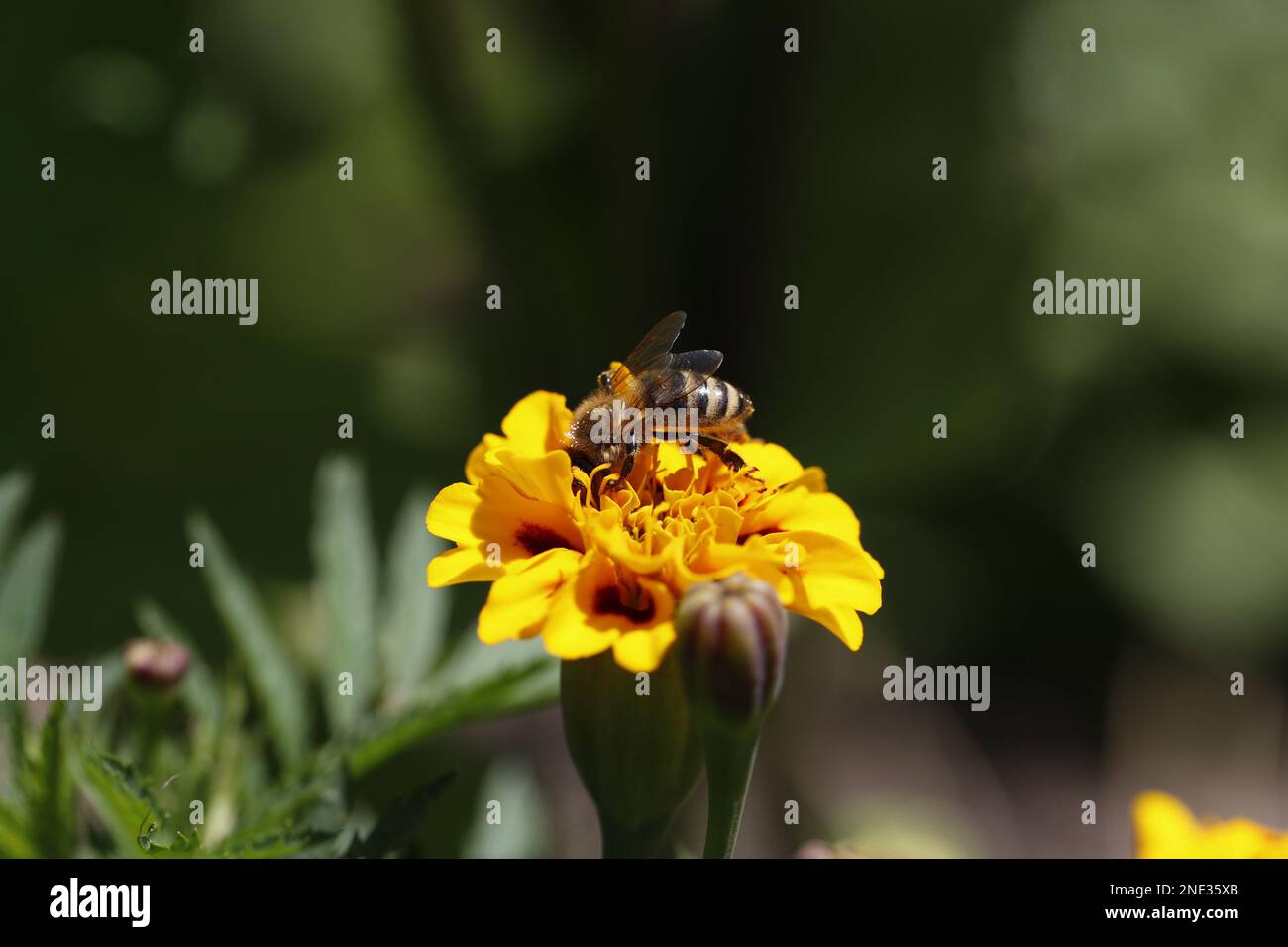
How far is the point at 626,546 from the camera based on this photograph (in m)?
1.49

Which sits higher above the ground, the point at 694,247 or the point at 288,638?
the point at 694,247

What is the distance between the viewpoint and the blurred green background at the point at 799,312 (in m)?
3.88

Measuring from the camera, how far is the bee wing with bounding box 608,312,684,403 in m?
1.90

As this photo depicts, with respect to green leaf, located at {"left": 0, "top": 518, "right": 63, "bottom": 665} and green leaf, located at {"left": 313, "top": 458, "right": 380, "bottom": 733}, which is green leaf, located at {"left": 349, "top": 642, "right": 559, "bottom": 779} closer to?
green leaf, located at {"left": 313, "top": 458, "right": 380, "bottom": 733}

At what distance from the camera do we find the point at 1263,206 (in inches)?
174

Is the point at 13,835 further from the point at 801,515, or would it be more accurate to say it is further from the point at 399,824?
the point at 801,515

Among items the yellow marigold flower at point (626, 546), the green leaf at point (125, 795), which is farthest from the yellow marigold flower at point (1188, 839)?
the green leaf at point (125, 795)

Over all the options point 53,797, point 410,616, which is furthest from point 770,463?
point 53,797

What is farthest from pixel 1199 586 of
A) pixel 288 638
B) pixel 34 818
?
pixel 34 818

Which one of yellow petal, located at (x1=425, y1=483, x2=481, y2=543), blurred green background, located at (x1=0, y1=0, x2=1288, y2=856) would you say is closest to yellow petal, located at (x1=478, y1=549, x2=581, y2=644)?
yellow petal, located at (x1=425, y1=483, x2=481, y2=543)

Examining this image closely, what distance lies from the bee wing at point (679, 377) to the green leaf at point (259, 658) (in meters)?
0.66

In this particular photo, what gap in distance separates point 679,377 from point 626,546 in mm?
459
